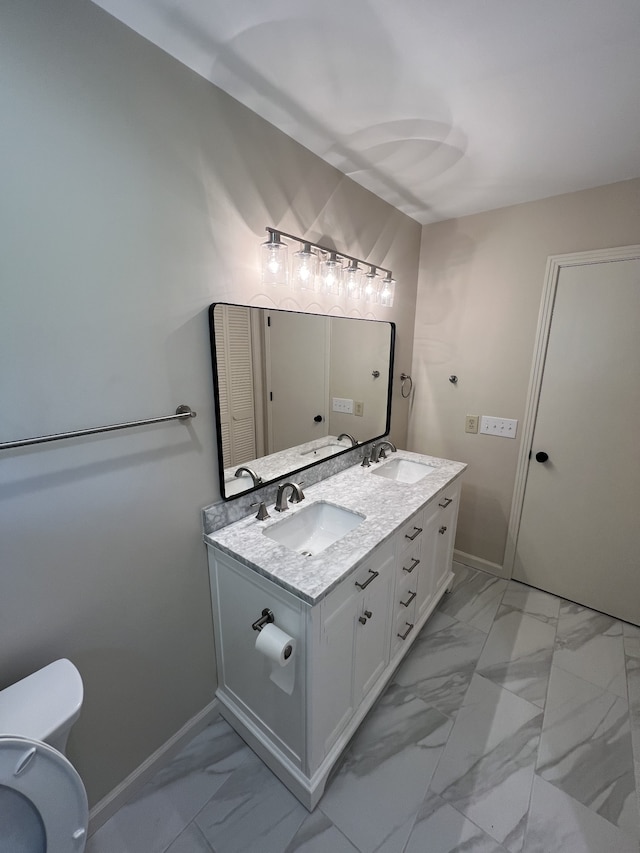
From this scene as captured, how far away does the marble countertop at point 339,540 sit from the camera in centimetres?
108

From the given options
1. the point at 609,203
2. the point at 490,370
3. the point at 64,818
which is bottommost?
the point at 64,818

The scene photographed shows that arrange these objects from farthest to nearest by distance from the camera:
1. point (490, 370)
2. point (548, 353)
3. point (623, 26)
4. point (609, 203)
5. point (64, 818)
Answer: point (490, 370) → point (548, 353) → point (609, 203) → point (623, 26) → point (64, 818)

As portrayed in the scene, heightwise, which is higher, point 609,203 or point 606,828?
point 609,203

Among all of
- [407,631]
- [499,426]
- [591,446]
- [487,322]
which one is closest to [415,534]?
[407,631]

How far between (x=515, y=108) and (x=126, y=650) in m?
2.32

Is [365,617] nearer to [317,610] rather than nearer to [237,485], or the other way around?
[317,610]

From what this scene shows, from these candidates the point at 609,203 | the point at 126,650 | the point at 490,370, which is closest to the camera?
the point at 126,650

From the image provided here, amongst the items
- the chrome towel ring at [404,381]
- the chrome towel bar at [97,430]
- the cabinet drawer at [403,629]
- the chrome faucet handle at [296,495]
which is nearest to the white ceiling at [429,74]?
the chrome towel bar at [97,430]

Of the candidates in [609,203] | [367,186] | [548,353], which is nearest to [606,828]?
[548,353]

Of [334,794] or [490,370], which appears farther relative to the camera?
[490,370]

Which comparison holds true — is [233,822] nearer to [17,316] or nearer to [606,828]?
[606,828]

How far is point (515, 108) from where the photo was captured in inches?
48.6

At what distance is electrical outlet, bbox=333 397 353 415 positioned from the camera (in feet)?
6.47

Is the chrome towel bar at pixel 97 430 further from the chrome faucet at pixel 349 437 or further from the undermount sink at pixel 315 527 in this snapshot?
the chrome faucet at pixel 349 437
